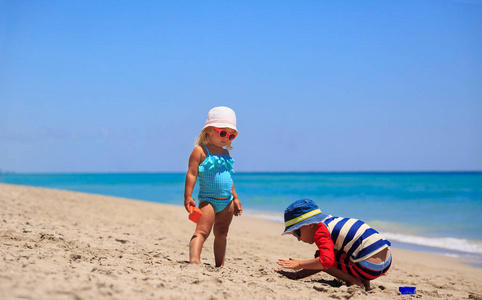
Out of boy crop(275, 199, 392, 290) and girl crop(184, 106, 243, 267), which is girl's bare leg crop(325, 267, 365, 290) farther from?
girl crop(184, 106, 243, 267)

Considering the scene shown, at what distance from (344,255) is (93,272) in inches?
78.2

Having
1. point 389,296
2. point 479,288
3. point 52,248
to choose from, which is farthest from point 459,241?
point 52,248

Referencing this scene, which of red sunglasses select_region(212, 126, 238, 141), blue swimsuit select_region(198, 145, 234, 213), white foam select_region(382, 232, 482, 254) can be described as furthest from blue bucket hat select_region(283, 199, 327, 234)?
white foam select_region(382, 232, 482, 254)

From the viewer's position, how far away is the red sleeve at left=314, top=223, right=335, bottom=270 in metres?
3.42

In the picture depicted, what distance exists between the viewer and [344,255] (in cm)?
362

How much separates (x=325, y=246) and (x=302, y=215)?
30 centimetres

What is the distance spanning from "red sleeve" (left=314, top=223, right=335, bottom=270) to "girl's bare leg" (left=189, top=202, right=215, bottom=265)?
39.3 inches

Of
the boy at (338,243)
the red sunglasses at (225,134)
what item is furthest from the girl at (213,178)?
the boy at (338,243)

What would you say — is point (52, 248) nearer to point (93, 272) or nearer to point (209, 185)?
point (93, 272)

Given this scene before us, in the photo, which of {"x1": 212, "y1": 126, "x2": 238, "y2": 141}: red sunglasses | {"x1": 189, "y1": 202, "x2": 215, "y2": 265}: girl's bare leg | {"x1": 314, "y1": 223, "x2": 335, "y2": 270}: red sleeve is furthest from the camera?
{"x1": 212, "y1": 126, "x2": 238, "y2": 141}: red sunglasses

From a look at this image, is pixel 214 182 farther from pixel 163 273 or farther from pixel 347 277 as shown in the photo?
pixel 347 277

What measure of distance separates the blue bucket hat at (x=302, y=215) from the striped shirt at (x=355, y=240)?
0.17 meters

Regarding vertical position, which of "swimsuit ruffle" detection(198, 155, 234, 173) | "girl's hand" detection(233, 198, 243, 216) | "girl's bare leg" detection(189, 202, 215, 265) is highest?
"swimsuit ruffle" detection(198, 155, 234, 173)

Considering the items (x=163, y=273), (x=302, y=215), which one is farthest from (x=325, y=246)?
(x=163, y=273)
